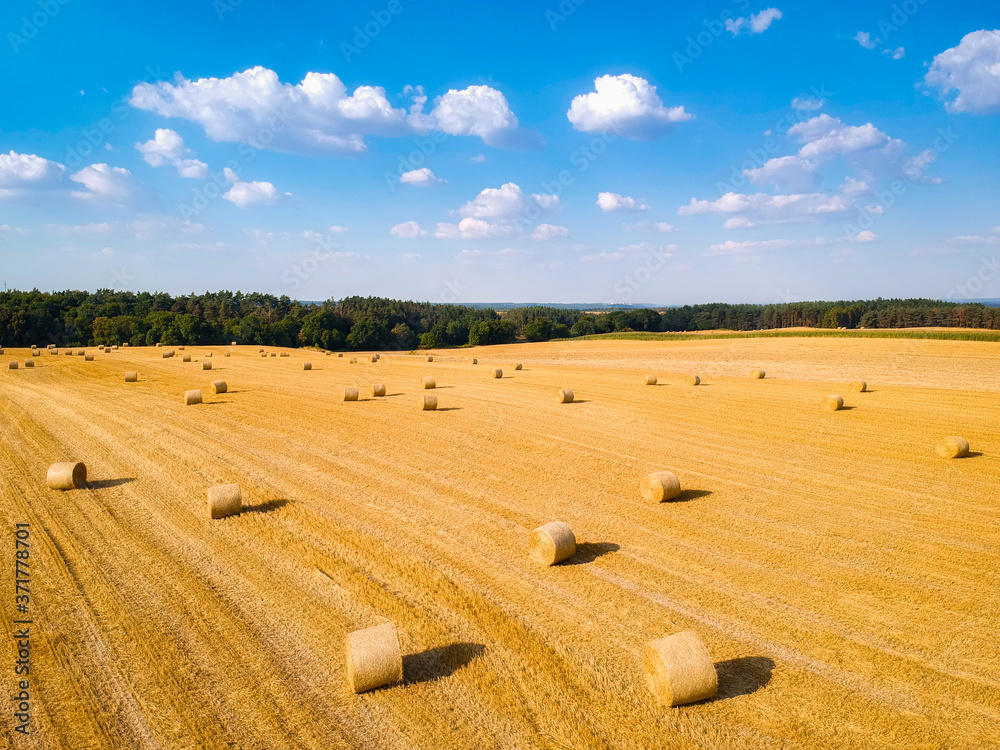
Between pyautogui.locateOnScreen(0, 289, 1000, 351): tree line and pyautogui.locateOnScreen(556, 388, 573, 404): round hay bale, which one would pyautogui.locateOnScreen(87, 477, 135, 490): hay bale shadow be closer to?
pyautogui.locateOnScreen(556, 388, 573, 404): round hay bale

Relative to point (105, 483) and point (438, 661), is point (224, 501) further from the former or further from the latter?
point (438, 661)

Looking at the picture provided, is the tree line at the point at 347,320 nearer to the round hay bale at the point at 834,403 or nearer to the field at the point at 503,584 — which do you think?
the round hay bale at the point at 834,403

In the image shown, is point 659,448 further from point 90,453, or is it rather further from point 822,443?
point 90,453

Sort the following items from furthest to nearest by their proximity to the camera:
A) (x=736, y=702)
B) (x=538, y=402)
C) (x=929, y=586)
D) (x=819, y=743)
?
(x=538, y=402) → (x=929, y=586) → (x=736, y=702) → (x=819, y=743)

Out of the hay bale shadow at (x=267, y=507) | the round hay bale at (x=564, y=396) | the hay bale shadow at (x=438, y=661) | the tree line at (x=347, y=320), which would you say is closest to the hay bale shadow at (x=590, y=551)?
the hay bale shadow at (x=438, y=661)

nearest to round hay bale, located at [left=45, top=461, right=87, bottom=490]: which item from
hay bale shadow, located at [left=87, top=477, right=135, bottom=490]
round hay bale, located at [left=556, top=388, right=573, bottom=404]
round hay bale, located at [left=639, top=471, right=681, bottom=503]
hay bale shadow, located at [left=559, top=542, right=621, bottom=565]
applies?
hay bale shadow, located at [left=87, top=477, right=135, bottom=490]

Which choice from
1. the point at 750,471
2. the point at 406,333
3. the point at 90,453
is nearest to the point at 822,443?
the point at 750,471
